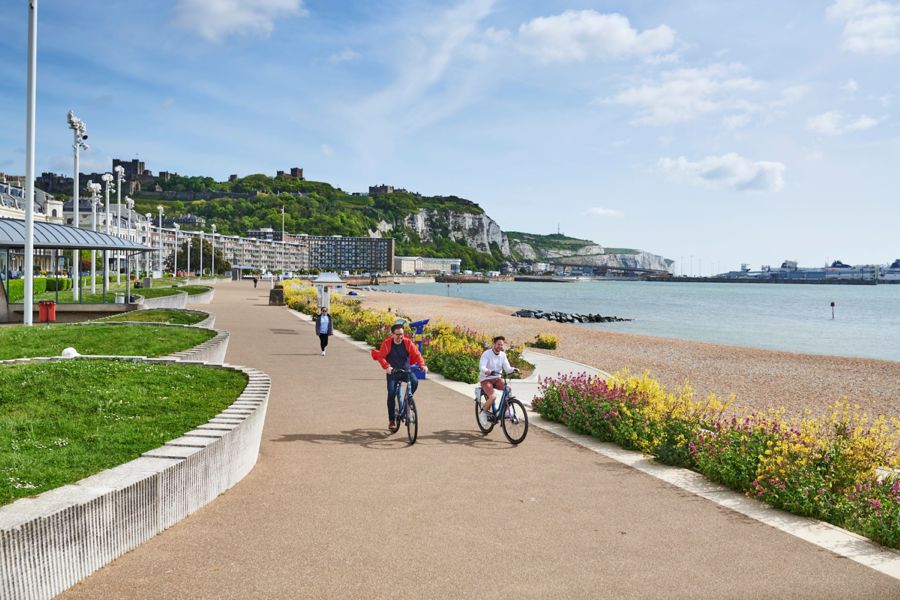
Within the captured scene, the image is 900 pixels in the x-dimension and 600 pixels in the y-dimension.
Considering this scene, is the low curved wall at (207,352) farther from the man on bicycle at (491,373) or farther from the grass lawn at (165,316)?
the grass lawn at (165,316)

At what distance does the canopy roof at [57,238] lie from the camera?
24719mm

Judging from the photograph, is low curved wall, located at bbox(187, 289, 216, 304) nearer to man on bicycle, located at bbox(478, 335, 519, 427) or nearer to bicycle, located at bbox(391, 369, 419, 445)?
bicycle, located at bbox(391, 369, 419, 445)

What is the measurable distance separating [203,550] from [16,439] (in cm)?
292

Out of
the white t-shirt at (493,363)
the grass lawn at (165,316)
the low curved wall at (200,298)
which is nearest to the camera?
the white t-shirt at (493,363)

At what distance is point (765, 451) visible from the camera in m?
7.70

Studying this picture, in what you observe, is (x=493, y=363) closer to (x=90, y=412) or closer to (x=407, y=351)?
(x=407, y=351)

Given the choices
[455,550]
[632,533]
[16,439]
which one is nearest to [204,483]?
[16,439]

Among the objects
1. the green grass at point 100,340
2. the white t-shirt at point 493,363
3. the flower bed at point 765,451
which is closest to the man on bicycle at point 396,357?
the white t-shirt at point 493,363

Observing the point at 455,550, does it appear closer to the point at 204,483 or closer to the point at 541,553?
the point at 541,553

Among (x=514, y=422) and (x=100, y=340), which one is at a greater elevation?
(x=100, y=340)

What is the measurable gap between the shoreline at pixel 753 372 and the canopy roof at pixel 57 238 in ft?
57.8

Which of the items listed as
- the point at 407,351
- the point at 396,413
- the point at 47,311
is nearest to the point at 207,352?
the point at 396,413

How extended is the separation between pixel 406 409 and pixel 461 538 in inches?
155

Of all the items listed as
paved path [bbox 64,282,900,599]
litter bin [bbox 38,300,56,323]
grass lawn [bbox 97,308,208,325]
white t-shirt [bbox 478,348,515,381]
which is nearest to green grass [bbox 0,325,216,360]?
grass lawn [bbox 97,308,208,325]
